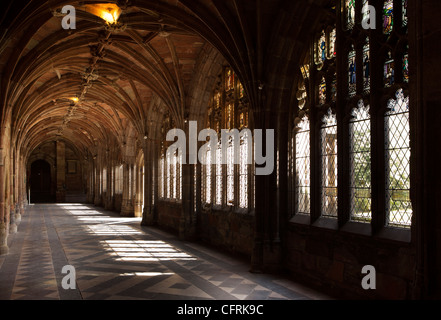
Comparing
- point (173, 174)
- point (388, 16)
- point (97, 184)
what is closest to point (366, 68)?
point (388, 16)

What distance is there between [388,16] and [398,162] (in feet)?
6.49

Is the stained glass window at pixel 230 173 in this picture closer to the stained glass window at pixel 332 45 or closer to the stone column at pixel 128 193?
the stained glass window at pixel 332 45

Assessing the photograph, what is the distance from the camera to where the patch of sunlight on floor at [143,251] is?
959 centimetres

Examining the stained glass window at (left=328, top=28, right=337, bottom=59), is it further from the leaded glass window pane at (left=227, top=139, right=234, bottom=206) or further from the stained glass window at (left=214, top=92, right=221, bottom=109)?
the stained glass window at (left=214, top=92, right=221, bottom=109)

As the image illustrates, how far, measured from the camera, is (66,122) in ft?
92.0

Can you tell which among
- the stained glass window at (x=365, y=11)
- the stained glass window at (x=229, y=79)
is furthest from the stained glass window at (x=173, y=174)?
the stained glass window at (x=365, y=11)

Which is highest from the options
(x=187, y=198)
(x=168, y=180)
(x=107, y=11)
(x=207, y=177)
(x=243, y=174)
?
(x=107, y=11)

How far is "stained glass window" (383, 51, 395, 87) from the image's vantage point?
5930mm

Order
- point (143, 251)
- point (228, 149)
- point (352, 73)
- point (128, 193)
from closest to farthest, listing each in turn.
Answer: point (352, 73) < point (143, 251) < point (228, 149) < point (128, 193)

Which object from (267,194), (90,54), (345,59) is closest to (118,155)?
(90,54)

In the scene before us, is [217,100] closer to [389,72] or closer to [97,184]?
[389,72]

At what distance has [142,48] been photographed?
12711 millimetres

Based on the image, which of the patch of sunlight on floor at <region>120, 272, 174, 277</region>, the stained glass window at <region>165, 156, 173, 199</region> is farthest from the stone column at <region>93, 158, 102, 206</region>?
the patch of sunlight on floor at <region>120, 272, 174, 277</region>

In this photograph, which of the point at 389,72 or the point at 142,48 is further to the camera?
the point at 142,48
